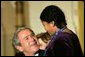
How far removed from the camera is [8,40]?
12.9 ft

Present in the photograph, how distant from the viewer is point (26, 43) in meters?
2.12

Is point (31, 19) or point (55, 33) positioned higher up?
point (55, 33)

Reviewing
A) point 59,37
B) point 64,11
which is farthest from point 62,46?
point 64,11

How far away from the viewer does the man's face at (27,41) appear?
2.10 metres

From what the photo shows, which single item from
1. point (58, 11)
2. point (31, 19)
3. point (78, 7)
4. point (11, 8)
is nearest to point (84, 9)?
point (78, 7)

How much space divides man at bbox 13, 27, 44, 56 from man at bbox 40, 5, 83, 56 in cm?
20

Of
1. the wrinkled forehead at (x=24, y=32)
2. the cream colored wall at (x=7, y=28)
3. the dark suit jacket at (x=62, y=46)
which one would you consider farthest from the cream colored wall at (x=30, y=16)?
the dark suit jacket at (x=62, y=46)

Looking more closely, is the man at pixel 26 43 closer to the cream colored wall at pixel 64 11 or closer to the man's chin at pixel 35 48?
the man's chin at pixel 35 48

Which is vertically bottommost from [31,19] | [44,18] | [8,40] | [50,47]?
[8,40]

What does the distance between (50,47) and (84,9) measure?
1.89m

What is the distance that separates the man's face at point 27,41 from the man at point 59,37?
197 mm

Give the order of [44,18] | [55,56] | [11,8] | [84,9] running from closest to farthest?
1. [55,56]
2. [44,18]
3. [84,9]
4. [11,8]

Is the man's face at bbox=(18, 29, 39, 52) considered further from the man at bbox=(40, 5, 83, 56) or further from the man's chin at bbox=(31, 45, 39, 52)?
the man at bbox=(40, 5, 83, 56)

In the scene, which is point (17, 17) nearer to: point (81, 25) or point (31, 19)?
point (31, 19)
